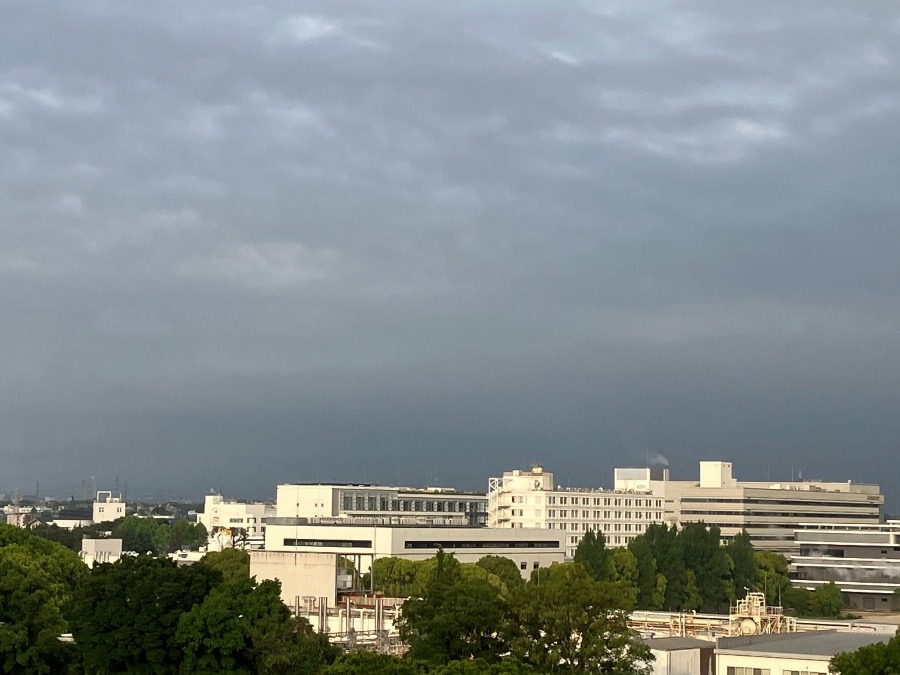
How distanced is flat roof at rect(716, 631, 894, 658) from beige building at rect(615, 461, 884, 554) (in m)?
106

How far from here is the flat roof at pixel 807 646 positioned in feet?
146

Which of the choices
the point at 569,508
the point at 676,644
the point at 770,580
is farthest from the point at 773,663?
the point at 569,508

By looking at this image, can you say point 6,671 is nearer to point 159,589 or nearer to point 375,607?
point 159,589

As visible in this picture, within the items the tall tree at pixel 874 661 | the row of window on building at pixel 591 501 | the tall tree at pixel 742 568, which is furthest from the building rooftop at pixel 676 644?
the row of window on building at pixel 591 501

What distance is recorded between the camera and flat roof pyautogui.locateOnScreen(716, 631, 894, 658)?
146 ft

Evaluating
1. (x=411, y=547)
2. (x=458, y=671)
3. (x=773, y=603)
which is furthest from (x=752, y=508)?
(x=458, y=671)

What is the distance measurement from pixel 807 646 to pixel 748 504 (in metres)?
114

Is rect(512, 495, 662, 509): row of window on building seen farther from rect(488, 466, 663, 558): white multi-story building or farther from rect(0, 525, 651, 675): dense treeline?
rect(0, 525, 651, 675): dense treeline

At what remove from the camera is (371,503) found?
528 ft

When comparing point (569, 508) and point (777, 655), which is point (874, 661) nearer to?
point (777, 655)

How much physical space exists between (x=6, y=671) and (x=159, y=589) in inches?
349

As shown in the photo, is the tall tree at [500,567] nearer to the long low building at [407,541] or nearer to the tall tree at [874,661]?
the long low building at [407,541]

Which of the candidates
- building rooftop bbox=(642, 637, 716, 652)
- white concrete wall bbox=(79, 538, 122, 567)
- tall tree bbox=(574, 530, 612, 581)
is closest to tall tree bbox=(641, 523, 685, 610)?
tall tree bbox=(574, 530, 612, 581)

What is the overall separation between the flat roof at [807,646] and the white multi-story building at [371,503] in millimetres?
102307
